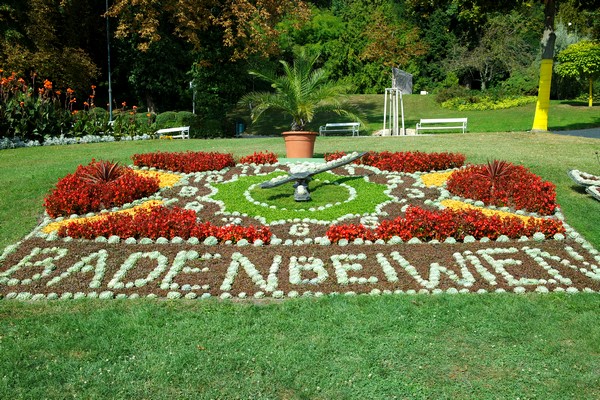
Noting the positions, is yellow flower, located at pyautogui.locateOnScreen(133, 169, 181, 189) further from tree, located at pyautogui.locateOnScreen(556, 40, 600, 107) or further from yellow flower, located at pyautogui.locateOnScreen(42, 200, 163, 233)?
tree, located at pyautogui.locateOnScreen(556, 40, 600, 107)

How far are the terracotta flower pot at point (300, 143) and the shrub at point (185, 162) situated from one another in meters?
1.30

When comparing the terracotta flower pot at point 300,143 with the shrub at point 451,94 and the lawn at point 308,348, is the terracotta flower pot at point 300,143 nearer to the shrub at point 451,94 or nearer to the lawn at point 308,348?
the lawn at point 308,348

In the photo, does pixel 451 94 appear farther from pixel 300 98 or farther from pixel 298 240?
pixel 298 240

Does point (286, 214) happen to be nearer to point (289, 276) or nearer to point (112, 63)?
point (289, 276)

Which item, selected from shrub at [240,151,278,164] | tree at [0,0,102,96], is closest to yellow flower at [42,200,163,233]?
A: shrub at [240,151,278,164]

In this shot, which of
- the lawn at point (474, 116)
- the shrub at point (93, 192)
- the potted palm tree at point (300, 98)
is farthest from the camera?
the lawn at point (474, 116)

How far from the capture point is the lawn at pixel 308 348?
151 inches

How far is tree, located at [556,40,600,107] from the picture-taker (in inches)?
1085

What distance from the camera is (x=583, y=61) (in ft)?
91.3

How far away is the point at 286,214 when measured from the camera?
8.03 m

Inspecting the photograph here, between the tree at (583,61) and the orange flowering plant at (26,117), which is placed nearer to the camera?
the orange flowering plant at (26,117)

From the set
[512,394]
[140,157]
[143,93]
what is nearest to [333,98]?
[140,157]

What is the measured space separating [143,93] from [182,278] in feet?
75.2

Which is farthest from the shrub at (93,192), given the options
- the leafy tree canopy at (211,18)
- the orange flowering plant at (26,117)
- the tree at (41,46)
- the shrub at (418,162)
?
the tree at (41,46)
